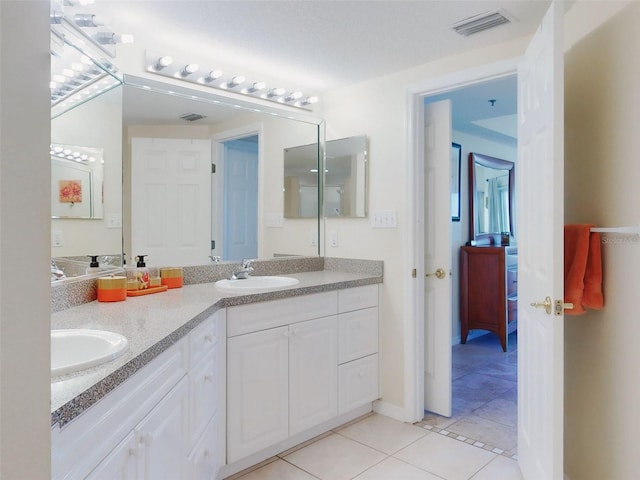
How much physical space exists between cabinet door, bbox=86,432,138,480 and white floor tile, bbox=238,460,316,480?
1158mm

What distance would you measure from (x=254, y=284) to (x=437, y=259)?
1151 mm

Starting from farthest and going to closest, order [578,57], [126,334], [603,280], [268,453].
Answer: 1. [268,453]
2. [578,57]
3. [603,280]
4. [126,334]

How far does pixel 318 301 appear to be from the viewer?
2.46 m

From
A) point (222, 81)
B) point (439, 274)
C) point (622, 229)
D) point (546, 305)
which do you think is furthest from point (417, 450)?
point (222, 81)

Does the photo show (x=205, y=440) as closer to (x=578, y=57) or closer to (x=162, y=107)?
(x=162, y=107)

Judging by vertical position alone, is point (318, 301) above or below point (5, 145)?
below

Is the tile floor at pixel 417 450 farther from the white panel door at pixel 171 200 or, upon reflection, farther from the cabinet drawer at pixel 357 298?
the white panel door at pixel 171 200

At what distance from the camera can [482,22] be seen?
6.86ft

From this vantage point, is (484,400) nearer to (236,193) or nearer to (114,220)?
(236,193)

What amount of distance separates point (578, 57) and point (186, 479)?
224cm

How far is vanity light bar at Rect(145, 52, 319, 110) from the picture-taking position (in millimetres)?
2293

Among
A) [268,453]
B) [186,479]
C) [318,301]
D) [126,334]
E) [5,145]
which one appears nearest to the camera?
[5,145]

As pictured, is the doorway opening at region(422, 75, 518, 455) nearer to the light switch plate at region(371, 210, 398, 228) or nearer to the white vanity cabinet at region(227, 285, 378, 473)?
the white vanity cabinet at region(227, 285, 378, 473)

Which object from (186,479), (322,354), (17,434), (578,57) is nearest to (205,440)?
(186,479)
